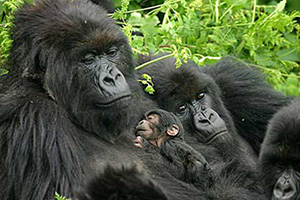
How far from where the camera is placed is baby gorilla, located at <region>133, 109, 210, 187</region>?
4.60 m

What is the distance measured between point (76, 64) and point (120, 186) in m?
0.90

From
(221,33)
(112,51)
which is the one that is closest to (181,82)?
(112,51)

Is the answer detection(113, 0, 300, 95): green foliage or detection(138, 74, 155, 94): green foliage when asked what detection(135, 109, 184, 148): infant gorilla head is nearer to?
detection(138, 74, 155, 94): green foliage

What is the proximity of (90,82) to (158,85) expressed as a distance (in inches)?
40.3

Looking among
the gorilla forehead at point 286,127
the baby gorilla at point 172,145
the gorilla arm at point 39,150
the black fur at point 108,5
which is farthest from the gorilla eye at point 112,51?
the black fur at point 108,5

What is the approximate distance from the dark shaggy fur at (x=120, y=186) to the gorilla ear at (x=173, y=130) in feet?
2.99

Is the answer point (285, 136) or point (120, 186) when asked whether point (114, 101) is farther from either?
point (285, 136)

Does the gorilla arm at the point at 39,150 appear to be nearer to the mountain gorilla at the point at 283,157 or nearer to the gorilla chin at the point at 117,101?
the gorilla chin at the point at 117,101

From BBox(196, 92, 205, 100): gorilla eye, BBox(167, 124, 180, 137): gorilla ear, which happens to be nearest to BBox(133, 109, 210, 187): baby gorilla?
BBox(167, 124, 180, 137): gorilla ear

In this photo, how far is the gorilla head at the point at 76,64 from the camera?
168 inches

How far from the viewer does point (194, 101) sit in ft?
16.9

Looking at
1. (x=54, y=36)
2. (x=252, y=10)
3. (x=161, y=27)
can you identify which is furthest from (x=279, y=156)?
(x=252, y=10)

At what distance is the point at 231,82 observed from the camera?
5719mm

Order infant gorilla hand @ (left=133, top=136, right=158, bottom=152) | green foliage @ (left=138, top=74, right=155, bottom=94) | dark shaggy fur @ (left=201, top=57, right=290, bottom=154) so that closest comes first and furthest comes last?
infant gorilla hand @ (left=133, top=136, right=158, bottom=152) < green foliage @ (left=138, top=74, right=155, bottom=94) < dark shaggy fur @ (left=201, top=57, right=290, bottom=154)
